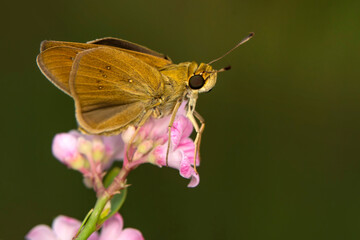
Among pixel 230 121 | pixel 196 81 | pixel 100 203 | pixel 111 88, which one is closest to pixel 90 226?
pixel 100 203

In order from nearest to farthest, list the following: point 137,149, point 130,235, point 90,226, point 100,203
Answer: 1. point 90,226
2. point 100,203
3. point 130,235
4. point 137,149

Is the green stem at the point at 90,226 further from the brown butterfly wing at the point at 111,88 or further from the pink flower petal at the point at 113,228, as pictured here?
the brown butterfly wing at the point at 111,88

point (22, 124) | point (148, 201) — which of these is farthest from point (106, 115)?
point (22, 124)

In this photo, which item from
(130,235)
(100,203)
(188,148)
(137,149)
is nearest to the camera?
(100,203)

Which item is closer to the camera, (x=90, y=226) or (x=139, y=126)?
(x=90, y=226)

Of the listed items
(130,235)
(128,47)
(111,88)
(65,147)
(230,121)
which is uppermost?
(128,47)

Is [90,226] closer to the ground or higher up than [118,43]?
closer to the ground

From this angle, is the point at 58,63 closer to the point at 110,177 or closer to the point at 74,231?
the point at 110,177
